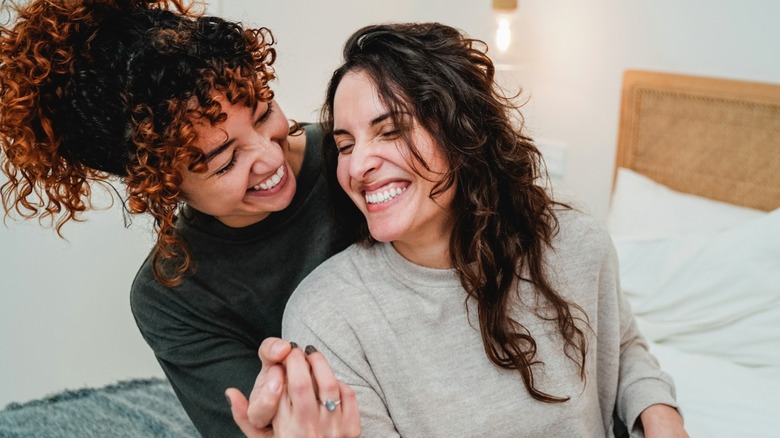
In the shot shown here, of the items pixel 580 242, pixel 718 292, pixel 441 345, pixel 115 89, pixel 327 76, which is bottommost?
Result: pixel 718 292

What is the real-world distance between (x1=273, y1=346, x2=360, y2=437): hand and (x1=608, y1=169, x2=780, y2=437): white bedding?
1.03 meters

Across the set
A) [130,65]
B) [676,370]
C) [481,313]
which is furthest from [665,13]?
[130,65]

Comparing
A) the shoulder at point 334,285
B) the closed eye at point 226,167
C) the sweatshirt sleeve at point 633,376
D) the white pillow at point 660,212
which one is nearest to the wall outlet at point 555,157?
the white pillow at point 660,212

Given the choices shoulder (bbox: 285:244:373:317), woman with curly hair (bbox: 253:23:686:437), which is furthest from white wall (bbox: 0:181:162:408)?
woman with curly hair (bbox: 253:23:686:437)

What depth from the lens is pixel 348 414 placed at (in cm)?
83

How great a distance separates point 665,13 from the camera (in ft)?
7.52

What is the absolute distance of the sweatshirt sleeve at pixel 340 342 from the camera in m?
1.12

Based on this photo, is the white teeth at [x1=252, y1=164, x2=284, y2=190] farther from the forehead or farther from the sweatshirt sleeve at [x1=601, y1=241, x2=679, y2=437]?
the sweatshirt sleeve at [x1=601, y1=241, x2=679, y2=437]

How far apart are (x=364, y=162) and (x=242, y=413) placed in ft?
1.50

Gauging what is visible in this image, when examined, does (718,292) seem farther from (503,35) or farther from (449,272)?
(503,35)

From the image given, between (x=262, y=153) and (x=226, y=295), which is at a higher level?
(x=262, y=153)

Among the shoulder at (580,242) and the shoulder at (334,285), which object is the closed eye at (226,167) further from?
the shoulder at (580,242)

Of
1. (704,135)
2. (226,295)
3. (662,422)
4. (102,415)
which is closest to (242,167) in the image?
(226,295)

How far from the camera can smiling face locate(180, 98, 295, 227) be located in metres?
1.16
